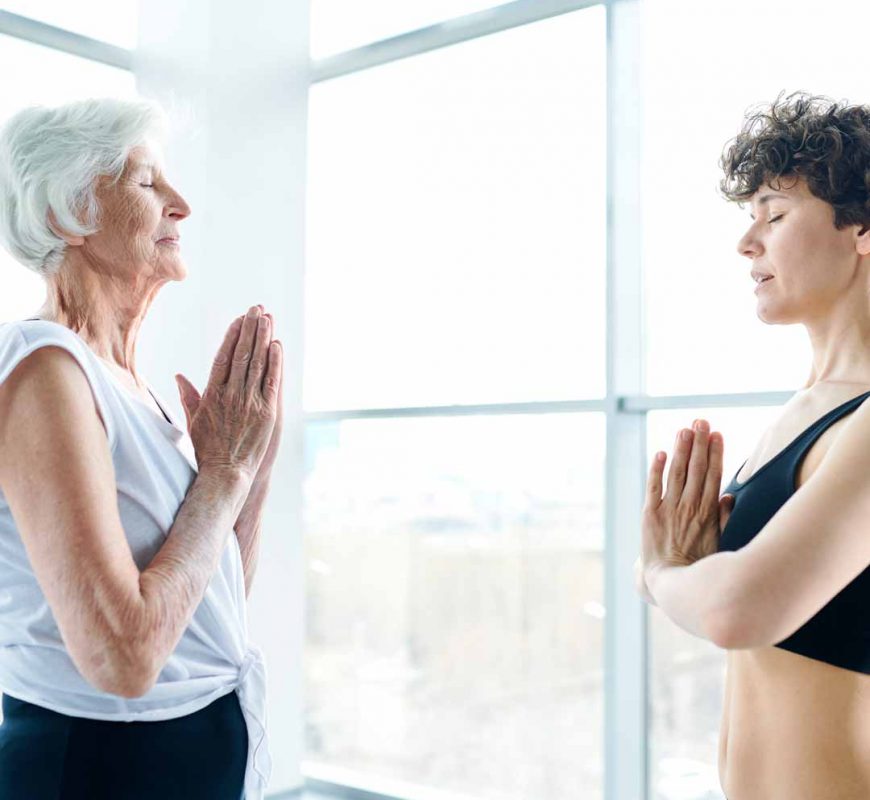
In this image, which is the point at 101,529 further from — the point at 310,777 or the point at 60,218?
the point at 310,777

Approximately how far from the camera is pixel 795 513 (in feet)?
3.93

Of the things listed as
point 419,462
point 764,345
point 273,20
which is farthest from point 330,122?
point 764,345

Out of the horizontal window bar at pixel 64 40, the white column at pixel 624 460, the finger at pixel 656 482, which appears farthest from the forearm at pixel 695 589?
the horizontal window bar at pixel 64 40

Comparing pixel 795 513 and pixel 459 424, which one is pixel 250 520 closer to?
pixel 795 513

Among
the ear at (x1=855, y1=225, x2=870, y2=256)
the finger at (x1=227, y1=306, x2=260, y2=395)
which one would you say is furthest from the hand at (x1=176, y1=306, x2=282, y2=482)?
the ear at (x1=855, y1=225, x2=870, y2=256)

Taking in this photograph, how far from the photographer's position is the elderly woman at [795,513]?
1.20m

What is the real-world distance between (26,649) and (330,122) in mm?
2748

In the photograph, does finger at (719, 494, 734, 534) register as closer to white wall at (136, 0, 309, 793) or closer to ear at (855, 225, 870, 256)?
ear at (855, 225, 870, 256)

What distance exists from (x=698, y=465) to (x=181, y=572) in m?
0.70

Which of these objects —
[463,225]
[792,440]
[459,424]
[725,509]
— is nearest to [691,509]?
[725,509]

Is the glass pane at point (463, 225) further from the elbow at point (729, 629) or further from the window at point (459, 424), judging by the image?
the elbow at point (729, 629)

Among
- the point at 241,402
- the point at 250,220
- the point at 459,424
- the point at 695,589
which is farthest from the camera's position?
the point at 250,220

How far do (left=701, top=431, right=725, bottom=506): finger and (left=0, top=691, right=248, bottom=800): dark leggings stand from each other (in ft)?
2.39

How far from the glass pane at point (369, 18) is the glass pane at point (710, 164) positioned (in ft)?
2.22
